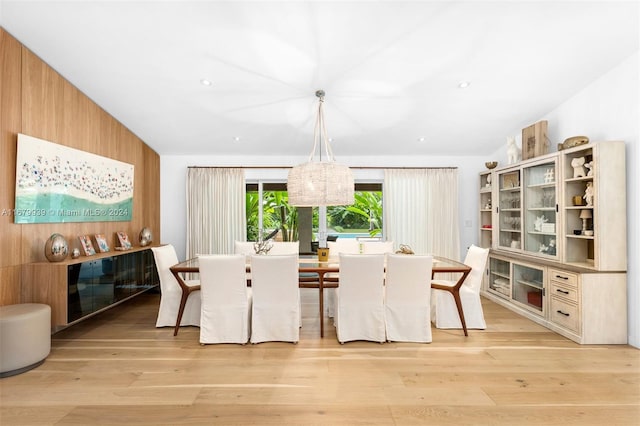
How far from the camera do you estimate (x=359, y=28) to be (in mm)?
2609

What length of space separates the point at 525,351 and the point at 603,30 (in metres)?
2.83

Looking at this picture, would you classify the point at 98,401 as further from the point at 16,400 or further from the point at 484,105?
the point at 484,105

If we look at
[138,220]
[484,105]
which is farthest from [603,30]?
[138,220]

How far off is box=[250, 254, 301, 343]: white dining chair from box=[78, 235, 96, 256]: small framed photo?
203cm

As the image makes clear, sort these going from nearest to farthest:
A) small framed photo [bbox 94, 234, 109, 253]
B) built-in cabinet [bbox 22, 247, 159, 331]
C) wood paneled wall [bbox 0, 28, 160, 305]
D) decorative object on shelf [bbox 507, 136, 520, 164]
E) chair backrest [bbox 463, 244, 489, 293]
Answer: wood paneled wall [bbox 0, 28, 160, 305]
built-in cabinet [bbox 22, 247, 159, 331]
chair backrest [bbox 463, 244, 489, 293]
small framed photo [bbox 94, 234, 109, 253]
decorative object on shelf [bbox 507, 136, 520, 164]

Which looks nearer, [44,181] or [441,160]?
[44,181]

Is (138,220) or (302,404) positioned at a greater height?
(138,220)

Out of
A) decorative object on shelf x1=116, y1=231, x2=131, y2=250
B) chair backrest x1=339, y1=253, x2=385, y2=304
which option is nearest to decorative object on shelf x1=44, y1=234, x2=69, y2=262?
decorative object on shelf x1=116, y1=231, x2=131, y2=250

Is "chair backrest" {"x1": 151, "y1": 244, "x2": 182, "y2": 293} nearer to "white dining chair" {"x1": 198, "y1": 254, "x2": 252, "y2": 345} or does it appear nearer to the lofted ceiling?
"white dining chair" {"x1": 198, "y1": 254, "x2": 252, "y2": 345}

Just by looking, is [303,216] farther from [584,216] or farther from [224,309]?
[584,216]

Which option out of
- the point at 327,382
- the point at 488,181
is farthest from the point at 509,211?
the point at 327,382

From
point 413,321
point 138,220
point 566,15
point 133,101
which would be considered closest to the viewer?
point 566,15

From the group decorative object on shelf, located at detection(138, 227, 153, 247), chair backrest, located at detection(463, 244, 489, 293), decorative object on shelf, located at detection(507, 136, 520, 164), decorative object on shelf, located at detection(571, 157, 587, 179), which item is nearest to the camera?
decorative object on shelf, located at detection(571, 157, 587, 179)

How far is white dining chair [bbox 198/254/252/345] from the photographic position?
3.04 meters
